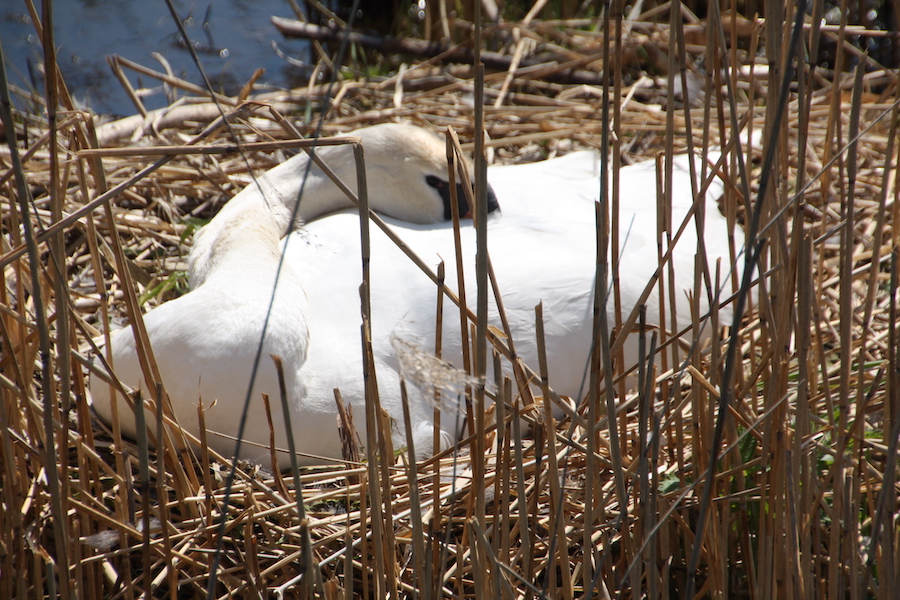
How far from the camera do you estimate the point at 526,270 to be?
2090mm

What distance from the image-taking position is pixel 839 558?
3.98 ft

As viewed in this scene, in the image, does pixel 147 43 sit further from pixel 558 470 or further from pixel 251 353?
pixel 558 470

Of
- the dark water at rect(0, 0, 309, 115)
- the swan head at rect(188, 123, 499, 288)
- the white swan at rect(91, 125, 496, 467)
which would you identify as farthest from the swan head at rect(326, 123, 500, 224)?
the dark water at rect(0, 0, 309, 115)

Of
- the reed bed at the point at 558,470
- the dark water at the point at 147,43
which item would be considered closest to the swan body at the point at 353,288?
the reed bed at the point at 558,470

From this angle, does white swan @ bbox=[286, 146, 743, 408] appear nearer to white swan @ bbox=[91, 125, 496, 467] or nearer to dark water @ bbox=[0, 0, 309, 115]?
white swan @ bbox=[91, 125, 496, 467]

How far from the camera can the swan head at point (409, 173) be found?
2.44 metres

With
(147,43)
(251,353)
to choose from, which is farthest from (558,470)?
(147,43)

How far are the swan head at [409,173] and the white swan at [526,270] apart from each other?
0.06m

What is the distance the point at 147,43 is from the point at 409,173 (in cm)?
386

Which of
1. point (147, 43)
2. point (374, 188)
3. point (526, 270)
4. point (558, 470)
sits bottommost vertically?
point (558, 470)

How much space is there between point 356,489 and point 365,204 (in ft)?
2.70

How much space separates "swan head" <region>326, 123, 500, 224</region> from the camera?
95.9 inches

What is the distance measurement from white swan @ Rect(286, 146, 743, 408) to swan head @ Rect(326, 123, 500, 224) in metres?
0.06

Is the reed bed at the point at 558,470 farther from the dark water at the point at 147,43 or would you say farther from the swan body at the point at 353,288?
the dark water at the point at 147,43
